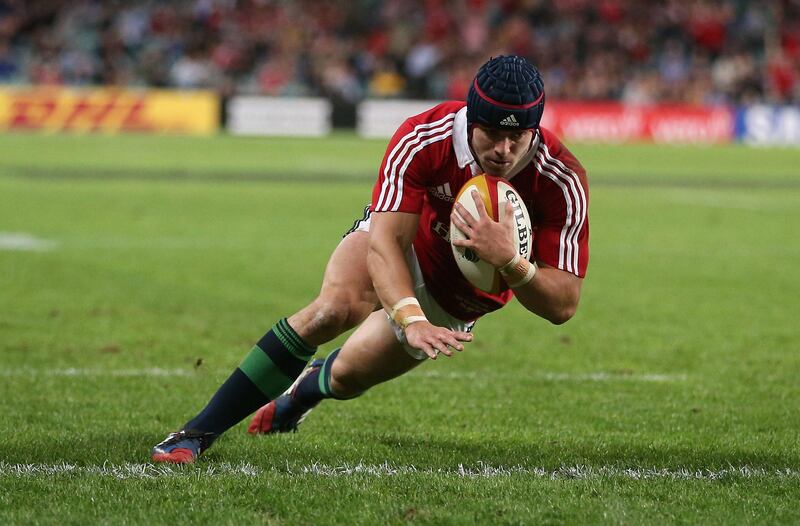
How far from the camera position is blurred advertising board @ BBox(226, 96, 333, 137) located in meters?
33.4

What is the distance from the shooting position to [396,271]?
15.6 feet

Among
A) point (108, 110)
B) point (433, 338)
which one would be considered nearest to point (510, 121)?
point (433, 338)

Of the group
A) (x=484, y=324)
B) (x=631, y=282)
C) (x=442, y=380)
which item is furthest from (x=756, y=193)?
(x=442, y=380)

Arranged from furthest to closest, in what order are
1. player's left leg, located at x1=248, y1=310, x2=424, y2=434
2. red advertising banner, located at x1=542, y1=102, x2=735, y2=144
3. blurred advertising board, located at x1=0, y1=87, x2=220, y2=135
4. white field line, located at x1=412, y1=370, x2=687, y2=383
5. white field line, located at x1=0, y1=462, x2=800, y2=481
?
red advertising banner, located at x1=542, y1=102, x2=735, y2=144 < blurred advertising board, located at x1=0, y1=87, x2=220, y2=135 < white field line, located at x1=412, y1=370, x2=687, y2=383 < player's left leg, located at x1=248, y1=310, x2=424, y2=434 < white field line, located at x1=0, y1=462, x2=800, y2=481

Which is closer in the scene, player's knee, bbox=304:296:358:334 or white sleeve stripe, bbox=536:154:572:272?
white sleeve stripe, bbox=536:154:572:272

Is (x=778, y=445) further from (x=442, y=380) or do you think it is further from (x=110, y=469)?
(x=110, y=469)

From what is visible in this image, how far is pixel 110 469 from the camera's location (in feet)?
16.0

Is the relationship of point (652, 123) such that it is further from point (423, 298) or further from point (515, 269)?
point (515, 269)

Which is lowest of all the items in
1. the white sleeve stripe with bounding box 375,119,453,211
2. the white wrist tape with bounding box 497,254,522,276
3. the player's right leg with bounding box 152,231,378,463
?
the player's right leg with bounding box 152,231,378,463

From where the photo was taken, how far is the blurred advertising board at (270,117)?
3338 cm

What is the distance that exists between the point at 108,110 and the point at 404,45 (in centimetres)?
920

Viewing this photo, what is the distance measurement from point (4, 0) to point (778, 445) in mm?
34705

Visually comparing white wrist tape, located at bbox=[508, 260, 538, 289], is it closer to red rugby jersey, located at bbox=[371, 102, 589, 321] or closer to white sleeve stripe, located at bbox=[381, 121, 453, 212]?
red rugby jersey, located at bbox=[371, 102, 589, 321]

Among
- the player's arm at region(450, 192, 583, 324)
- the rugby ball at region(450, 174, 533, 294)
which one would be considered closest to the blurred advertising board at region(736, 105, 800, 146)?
the player's arm at region(450, 192, 583, 324)
